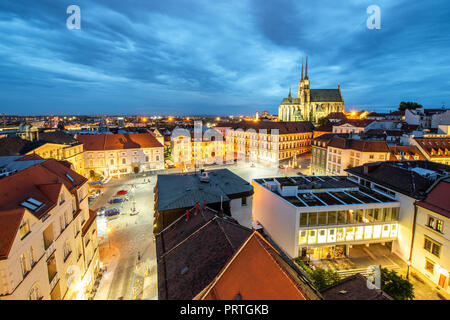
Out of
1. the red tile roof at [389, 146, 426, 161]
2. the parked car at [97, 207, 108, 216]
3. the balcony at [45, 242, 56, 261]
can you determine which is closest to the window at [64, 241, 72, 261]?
the balcony at [45, 242, 56, 261]

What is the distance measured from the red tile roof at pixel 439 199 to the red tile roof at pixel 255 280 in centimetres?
2032

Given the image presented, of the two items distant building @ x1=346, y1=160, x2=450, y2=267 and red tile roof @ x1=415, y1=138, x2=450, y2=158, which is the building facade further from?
red tile roof @ x1=415, y1=138, x2=450, y2=158

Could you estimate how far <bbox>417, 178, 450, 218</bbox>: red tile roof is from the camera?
2348 cm

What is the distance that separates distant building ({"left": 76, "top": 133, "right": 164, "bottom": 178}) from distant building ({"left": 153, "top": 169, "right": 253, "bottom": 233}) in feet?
109

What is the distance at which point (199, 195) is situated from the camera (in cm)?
2569

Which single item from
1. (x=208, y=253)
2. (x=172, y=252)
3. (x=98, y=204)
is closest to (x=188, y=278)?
(x=208, y=253)

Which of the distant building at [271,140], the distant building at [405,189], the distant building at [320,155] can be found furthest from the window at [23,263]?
the distant building at [271,140]

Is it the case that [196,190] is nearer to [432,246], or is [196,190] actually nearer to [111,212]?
[111,212]

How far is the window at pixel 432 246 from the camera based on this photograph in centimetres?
2377

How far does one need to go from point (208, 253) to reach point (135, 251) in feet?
58.8

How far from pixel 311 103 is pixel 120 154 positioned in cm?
12357

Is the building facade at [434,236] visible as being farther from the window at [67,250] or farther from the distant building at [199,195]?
the window at [67,250]

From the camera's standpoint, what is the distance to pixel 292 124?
89.8 m

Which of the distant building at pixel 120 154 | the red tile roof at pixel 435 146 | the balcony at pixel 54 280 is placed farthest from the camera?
the distant building at pixel 120 154
